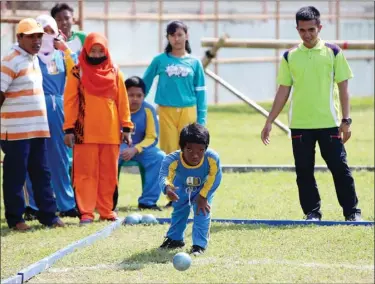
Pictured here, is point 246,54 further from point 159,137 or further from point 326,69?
point 326,69

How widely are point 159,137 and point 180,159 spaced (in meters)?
3.46

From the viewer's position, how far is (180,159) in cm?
891

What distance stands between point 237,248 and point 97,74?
8.86 ft

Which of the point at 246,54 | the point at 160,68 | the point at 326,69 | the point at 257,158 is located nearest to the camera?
the point at 326,69

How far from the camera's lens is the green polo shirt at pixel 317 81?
1000cm

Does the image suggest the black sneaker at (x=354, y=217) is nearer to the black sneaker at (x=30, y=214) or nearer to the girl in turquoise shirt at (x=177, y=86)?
the girl in turquoise shirt at (x=177, y=86)

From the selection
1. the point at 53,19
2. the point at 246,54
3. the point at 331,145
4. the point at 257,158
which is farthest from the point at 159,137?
the point at 246,54

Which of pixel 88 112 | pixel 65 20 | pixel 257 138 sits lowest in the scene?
pixel 257 138

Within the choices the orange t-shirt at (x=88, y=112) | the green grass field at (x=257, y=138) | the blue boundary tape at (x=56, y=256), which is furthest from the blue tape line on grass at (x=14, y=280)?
the green grass field at (x=257, y=138)

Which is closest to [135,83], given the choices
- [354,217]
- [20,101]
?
[20,101]

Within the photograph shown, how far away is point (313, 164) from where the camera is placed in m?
10.2

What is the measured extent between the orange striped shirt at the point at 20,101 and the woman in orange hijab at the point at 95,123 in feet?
1.18

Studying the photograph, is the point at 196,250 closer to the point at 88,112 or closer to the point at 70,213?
the point at 88,112

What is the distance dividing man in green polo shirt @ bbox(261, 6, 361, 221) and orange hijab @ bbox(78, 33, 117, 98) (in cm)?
177
